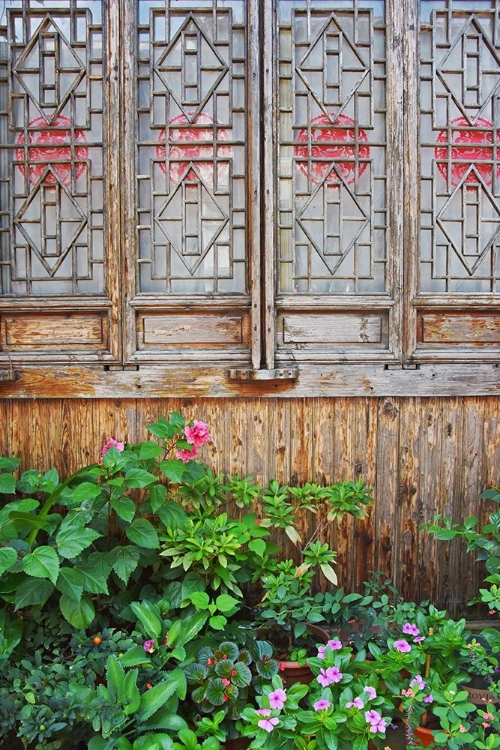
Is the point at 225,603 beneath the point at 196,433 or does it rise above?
beneath

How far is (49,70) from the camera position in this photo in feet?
11.8

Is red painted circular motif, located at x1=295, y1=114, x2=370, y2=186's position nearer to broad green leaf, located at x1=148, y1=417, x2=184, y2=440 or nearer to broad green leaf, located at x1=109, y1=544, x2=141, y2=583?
broad green leaf, located at x1=148, y1=417, x2=184, y2=440

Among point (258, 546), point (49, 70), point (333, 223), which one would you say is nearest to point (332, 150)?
point (333, 223)

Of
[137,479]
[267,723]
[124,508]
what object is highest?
[137,479]

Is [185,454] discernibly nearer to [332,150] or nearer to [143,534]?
[143,534]

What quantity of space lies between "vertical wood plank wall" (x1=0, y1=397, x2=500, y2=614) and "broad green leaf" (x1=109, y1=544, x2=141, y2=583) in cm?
78

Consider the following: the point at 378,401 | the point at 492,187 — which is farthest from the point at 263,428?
the point at 492,187

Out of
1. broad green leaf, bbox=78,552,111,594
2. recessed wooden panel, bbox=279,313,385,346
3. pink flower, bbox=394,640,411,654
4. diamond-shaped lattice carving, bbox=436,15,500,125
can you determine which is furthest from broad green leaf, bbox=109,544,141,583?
diamond-shaped lattice carving, bbox=436,15,500,125

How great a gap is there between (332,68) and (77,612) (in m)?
3.48

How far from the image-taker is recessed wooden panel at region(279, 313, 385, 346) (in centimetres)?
367

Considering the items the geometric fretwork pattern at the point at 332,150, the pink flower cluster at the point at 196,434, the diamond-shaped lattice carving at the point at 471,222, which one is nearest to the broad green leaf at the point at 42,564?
the pink flower cluster at the point at 196,434

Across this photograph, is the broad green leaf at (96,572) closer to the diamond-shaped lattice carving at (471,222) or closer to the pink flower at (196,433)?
the pink flower at (196,433)

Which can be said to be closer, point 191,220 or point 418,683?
point 418,683

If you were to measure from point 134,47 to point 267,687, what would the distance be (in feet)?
→ 11.9
